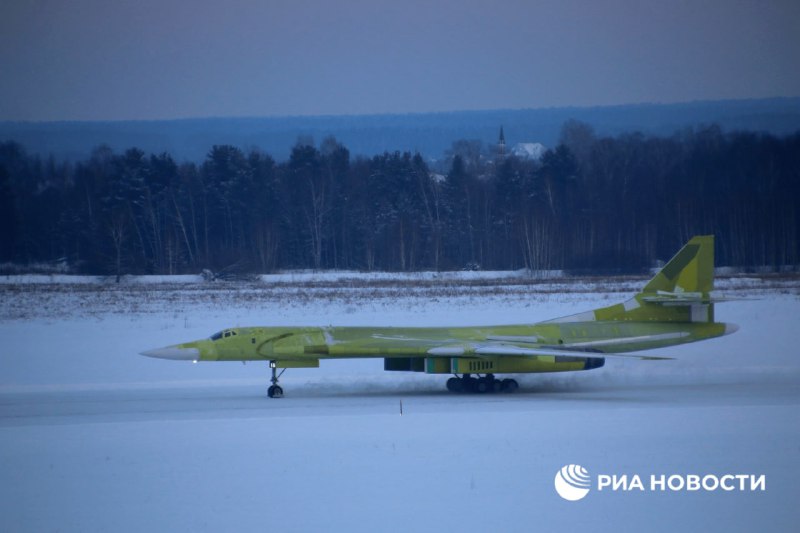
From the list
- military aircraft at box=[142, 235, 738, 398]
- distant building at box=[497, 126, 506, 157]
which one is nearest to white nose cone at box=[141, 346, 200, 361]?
military aircraft at box=[142, 235, 738, 398]

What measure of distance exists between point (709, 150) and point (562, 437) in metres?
42.1

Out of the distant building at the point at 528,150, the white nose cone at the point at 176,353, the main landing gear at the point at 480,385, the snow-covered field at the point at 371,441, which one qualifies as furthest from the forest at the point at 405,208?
the white nose cone at the point at 176,353

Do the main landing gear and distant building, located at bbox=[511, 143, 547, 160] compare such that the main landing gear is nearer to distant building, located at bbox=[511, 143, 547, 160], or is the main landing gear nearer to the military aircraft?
the military aircraft

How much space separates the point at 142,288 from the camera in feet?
122

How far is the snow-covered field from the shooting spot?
959 cm

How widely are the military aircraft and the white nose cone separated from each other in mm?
20

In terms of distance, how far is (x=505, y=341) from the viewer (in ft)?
57.1

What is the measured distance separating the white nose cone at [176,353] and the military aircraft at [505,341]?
0.02 metres

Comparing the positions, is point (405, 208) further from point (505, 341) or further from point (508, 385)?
point (505, 341)

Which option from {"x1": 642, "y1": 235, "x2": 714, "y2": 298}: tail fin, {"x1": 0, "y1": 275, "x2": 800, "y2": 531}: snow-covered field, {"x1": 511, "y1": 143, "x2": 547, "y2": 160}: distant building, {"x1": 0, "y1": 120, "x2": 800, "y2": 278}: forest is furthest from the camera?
{"x1": 511, "y1": 143, "x2": 547, "y2": 160}: distant building

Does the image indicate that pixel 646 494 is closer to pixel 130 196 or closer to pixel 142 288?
pixel 142 288

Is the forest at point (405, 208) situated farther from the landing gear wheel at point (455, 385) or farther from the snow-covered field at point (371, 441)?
the landing gear wheel at point (455, 385)

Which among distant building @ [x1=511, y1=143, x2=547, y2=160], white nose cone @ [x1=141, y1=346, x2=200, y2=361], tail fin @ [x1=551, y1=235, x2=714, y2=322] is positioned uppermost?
distant building @ [x1=511, y1=143, x2=547, y2=160]

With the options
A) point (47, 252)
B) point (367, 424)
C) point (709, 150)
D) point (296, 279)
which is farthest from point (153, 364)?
point (709, 150)
